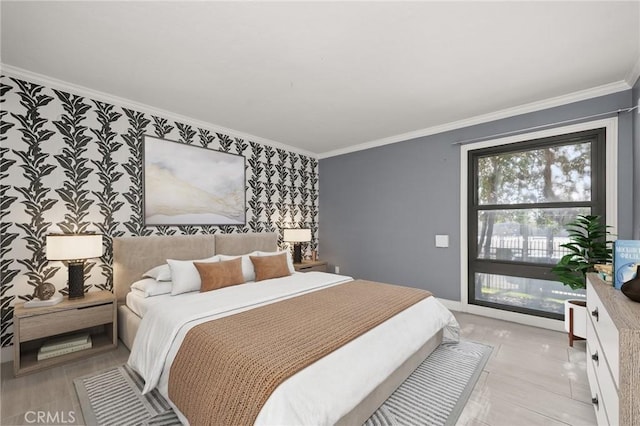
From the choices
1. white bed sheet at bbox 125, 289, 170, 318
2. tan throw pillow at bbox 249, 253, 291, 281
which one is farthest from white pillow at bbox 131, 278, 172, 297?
tan throw pillow at bbox 249, 253, 291, 281

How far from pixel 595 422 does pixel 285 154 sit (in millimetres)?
4608

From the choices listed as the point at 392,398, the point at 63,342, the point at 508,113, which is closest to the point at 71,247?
the point at 63,342

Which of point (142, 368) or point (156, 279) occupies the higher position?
point (156, 279)

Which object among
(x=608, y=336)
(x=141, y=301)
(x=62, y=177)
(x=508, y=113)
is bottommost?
(x=141, y=301)

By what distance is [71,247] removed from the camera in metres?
2.48

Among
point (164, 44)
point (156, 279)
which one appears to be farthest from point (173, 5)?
point (156, 279)

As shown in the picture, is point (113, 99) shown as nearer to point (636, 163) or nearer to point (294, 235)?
point (294, 235)

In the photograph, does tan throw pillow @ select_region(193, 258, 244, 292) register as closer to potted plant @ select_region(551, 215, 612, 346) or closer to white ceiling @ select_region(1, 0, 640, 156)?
white ceiling @ select_region(1, 0, 640, 156)

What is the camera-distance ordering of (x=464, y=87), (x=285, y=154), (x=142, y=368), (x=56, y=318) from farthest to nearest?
(x=285, y=154) < (x=464, y=87) < (x=56, y=318) < (x=142, y=368)

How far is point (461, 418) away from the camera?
5.92ft

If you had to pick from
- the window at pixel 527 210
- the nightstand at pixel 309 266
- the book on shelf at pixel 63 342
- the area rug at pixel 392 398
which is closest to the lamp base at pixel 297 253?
the nightstand at pixel 309 266

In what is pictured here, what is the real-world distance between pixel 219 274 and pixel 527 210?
12.3 feet

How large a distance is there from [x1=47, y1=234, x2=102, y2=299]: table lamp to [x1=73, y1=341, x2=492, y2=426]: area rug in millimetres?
869

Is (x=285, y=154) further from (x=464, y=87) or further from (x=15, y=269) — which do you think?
(x=15, y=269)
